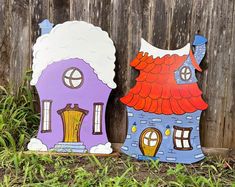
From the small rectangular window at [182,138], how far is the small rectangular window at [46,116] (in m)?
0.92

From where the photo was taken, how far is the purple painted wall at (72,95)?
317 centimetres

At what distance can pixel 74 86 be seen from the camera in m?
3.19

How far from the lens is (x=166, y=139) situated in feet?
10.3

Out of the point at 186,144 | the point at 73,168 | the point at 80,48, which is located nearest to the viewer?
the point at 73,168

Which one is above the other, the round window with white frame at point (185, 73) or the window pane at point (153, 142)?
the round window with white frame at point (185, 73)

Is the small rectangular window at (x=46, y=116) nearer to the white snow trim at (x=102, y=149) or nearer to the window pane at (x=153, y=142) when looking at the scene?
the white snow trim at (x=102, y=149)

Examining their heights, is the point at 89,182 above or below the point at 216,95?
below

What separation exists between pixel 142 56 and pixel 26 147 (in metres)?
1.09

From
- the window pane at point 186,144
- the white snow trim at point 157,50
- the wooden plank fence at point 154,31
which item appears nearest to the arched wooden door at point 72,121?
the wooden plank fence at point 154,31

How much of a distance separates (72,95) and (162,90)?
66 centimetres

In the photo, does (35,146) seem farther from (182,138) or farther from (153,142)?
(182,138)

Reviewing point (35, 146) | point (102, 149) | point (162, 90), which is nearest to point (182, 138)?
point (162, 90)

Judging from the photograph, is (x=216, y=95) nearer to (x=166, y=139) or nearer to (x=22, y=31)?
(x=166, y=139)

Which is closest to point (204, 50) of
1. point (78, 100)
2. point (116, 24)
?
point (116, 24)
